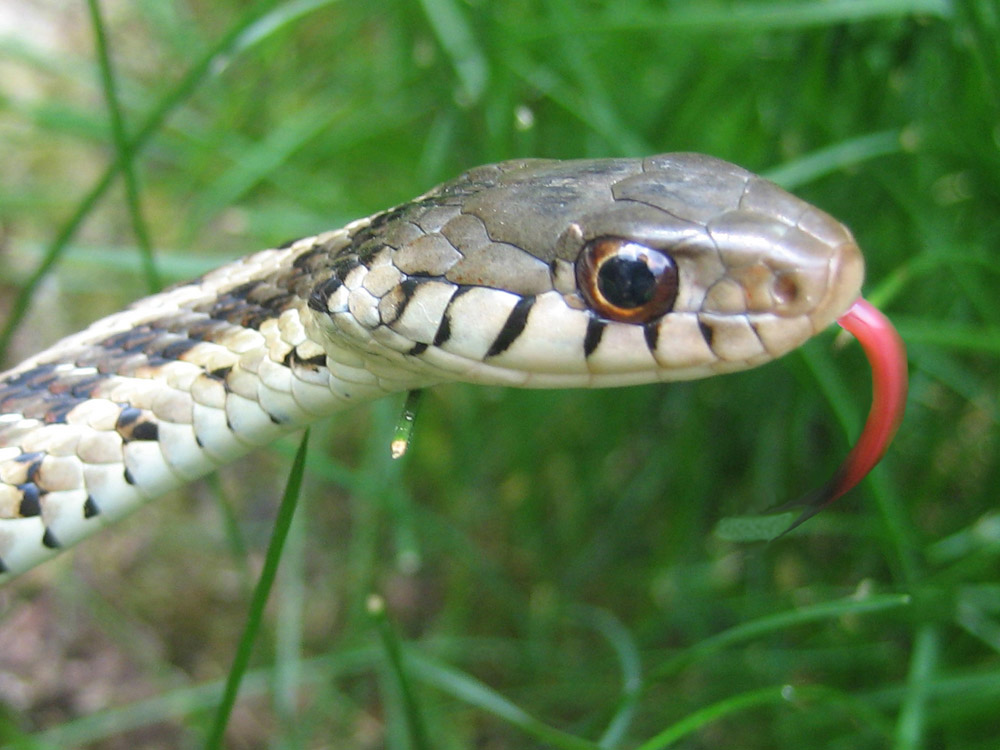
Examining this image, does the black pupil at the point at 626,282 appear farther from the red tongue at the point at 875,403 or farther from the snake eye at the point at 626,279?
the red tongue at the point at 875,403

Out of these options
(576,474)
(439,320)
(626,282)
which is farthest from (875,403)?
(576,474)

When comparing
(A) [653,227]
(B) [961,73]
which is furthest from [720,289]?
(B) [961,73]

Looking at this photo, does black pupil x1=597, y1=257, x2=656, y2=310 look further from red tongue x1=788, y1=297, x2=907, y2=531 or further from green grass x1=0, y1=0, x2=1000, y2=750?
green grass x1=0, y1=0, x2=1000, y2=750

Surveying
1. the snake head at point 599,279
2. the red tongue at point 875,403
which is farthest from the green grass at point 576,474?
the snake head at point 599,279

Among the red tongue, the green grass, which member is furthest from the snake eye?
the green grass

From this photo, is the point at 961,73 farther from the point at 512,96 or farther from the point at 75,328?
the point at 75,328

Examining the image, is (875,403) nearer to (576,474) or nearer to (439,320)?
(439,320)
